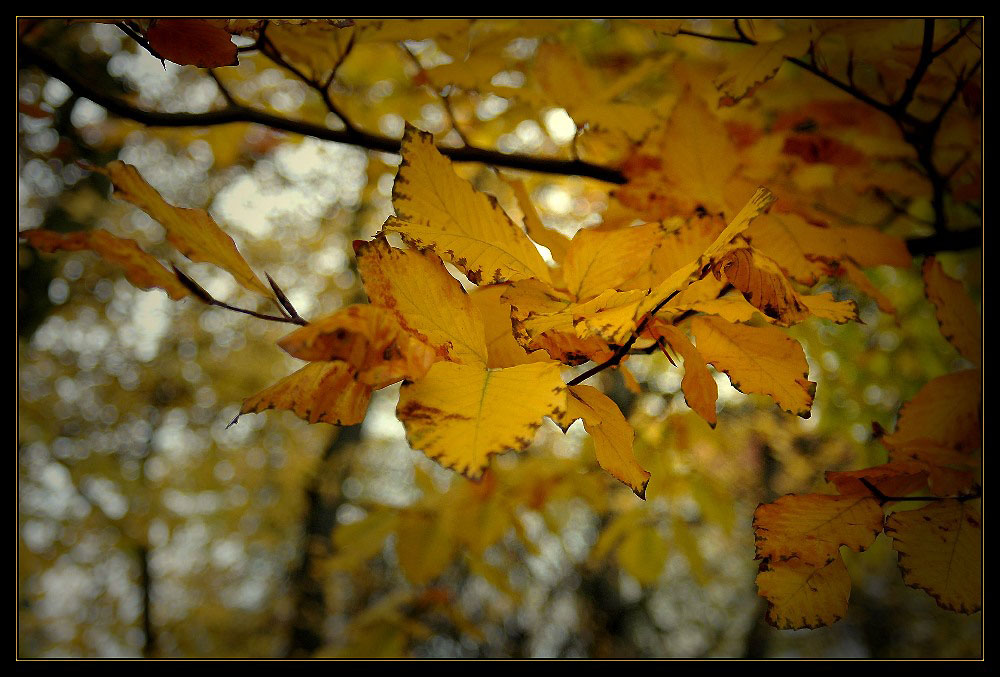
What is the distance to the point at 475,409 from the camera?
25 centimetres

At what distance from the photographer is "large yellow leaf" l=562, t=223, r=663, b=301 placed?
0.34m

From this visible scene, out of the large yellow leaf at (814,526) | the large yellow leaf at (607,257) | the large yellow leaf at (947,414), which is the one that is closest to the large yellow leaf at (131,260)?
the large yellow leaf at (607,257)

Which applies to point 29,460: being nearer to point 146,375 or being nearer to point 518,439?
point 146,375

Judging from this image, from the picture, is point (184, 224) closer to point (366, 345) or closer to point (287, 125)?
point (366, 345)

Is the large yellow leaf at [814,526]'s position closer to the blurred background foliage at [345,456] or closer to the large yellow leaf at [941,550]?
the large yellow leaf at [941,550]

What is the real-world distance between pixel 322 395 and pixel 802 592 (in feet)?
0.99

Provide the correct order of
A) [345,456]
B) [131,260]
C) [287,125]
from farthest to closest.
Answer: [345,456], [287,125], [131,260]

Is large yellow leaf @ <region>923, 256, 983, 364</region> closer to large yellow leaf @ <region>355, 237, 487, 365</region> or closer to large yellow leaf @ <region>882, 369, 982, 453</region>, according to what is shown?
large yellow leaf @ <region>882, 369, 982, 453</region>

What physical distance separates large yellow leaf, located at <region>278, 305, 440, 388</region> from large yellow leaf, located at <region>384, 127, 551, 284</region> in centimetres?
5

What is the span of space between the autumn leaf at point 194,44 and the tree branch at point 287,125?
0.11 metres

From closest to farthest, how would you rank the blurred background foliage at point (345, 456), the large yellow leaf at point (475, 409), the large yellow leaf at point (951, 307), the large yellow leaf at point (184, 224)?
the large yellow leaf at point (475, 409)
the large yellow leaf at point (184, 224)
the large yellow leaf at point (951, 307)
the blurred background foliage at point (345, 456)

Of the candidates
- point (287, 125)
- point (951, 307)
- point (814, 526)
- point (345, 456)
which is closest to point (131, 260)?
point (287, 125)

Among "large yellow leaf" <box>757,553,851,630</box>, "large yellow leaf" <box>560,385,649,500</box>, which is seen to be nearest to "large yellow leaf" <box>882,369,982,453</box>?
"large yellow leaf" <box>757,553,851,630</box>

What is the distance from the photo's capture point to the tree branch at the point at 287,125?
504 millimetres
